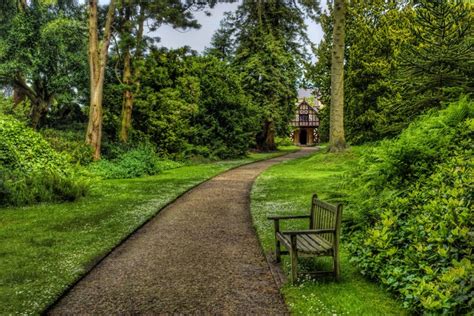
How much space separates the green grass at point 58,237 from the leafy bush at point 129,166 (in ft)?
16.0

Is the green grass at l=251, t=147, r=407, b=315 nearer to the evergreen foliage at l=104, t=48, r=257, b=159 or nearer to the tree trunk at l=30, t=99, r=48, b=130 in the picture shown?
the evergreen foliage at l=104, t=48, r=257, b=159

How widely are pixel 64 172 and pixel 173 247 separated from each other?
911 cm

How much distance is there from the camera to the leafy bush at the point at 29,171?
40.5ft

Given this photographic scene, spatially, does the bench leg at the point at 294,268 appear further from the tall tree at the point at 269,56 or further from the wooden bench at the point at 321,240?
the tall tree at the point at 269,56

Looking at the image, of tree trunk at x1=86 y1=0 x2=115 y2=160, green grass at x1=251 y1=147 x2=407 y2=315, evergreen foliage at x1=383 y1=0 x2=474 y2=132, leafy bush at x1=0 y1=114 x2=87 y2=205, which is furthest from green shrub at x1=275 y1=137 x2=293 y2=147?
green grass at x1=251 y1=147 x2=407 y2=315

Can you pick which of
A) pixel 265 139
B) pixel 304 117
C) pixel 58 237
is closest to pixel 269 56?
pixel 265 139

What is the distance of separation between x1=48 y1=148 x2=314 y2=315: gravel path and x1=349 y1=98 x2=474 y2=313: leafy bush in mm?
1705

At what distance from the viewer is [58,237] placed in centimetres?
840

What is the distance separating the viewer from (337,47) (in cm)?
2328

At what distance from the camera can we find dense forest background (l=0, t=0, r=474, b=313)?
5.79 m

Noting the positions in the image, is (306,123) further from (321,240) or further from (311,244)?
(311,244)

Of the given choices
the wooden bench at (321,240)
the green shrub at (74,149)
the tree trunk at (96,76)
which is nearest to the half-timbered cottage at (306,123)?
the tree trunk at (96,76)

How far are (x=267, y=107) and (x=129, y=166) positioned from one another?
20581 millimetres

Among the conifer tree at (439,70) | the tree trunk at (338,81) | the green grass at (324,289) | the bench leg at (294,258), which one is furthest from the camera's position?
the tree trunk at (338,81)
